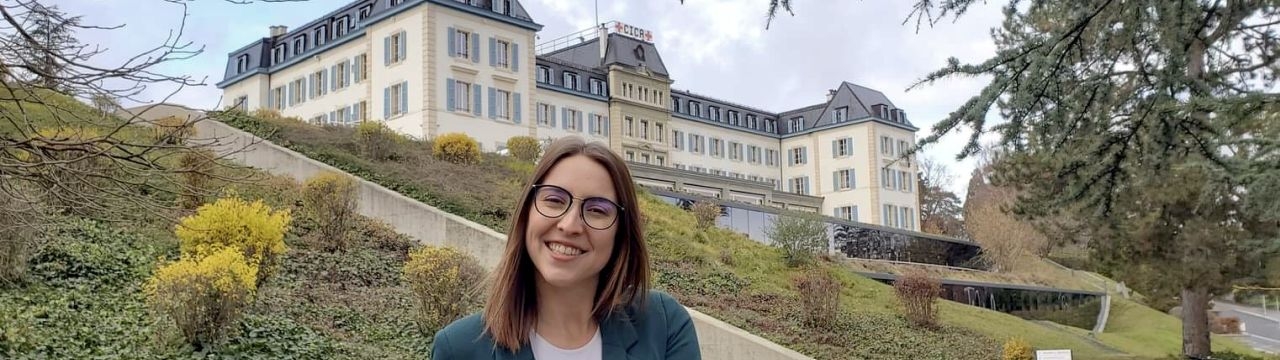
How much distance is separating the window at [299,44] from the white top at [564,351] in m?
40.1

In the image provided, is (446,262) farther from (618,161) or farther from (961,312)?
(961,312)

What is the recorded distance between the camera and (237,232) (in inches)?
371

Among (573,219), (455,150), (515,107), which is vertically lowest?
(573,219)

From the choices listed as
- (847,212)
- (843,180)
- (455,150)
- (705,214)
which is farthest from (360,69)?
(847,212)

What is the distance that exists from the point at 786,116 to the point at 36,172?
5494 centimetres

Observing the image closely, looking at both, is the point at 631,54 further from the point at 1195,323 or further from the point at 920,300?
the point at 920,300

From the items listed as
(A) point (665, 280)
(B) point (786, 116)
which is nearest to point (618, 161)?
(A) point (665, 280)

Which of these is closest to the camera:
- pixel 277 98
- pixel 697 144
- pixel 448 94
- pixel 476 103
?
pixel 448 94

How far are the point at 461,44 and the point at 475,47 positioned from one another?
642mm

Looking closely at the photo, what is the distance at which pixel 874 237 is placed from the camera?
35.1 metres

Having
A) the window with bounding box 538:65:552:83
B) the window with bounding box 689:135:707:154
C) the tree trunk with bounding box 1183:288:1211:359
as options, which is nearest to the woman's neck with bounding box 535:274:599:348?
→ the tree trunk with bounding box 1183:288:1211:359

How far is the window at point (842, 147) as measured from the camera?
54094 millimetres

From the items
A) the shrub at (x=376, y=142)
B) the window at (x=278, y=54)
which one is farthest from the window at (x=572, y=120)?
the shrub at (x=376, y=142)

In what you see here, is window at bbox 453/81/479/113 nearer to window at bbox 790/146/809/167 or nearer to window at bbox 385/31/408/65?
window at bbox 385/31/408/65
